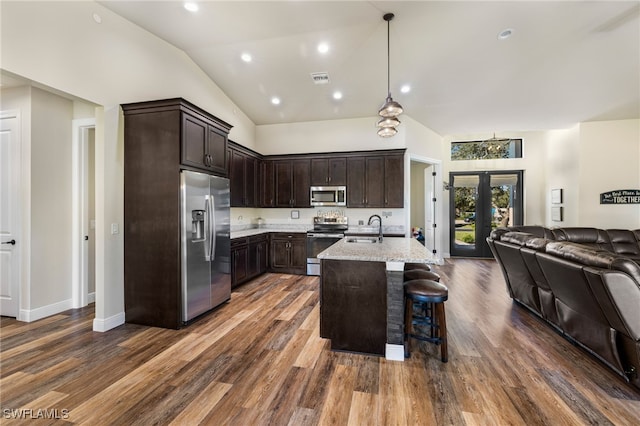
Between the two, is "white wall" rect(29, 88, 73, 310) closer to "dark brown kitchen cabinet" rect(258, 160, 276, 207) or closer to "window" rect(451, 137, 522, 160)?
"dark brown kitchen cabinet" rect(258, 160, 276, 207)

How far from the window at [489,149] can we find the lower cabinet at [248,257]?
6027 mm

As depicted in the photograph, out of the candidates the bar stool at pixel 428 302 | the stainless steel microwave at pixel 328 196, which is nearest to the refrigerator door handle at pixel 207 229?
the bar stool at pixel 428 302

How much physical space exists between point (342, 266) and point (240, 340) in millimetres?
→ 1385

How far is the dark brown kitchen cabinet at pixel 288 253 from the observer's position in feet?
18.5

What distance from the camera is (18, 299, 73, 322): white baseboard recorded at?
3.29 metres

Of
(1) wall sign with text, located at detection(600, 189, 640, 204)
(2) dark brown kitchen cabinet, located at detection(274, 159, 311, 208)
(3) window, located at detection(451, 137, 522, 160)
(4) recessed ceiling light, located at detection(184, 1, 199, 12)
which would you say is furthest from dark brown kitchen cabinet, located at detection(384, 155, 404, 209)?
(1) wall sign with text, located at detection(600, 189, 640, 204)

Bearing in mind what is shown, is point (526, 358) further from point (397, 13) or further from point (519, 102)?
point (519, 102)

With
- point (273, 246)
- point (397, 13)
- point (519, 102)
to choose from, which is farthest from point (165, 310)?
point (519, 102)

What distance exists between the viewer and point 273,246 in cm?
576

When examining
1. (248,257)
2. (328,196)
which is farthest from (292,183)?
(248,257)

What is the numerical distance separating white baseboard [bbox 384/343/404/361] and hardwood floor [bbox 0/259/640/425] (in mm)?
61

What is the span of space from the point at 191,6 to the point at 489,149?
303 inches

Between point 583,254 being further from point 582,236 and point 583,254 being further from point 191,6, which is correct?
point 191,6

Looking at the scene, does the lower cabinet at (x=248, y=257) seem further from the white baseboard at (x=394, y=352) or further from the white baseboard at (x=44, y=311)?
the white baseboard at (x=394, y=352)
